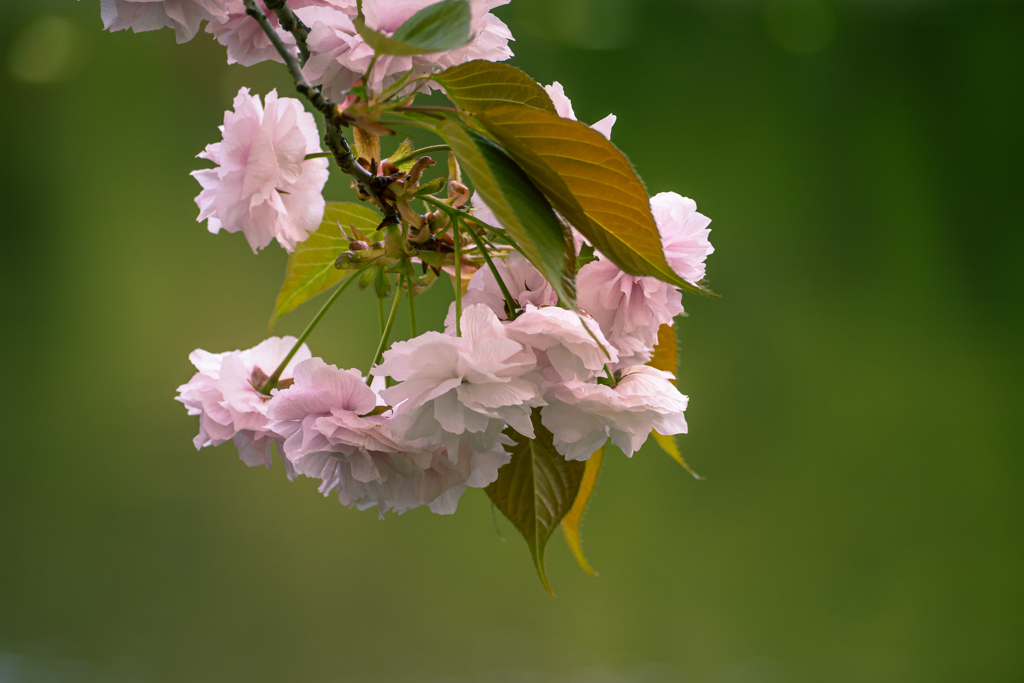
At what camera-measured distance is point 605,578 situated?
58.9 inches

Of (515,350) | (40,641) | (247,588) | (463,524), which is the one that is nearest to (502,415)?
(515,350)

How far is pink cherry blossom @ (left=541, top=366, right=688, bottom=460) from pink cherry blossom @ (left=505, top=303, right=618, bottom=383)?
13 millimetres

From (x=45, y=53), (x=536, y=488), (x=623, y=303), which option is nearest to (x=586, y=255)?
(x=623, y=303)

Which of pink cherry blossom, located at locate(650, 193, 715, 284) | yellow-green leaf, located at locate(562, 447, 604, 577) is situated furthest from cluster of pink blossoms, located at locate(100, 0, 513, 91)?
yellow-green leaf, located at locate(562, 447, 604, 577)

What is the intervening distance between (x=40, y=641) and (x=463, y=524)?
0.96 metres

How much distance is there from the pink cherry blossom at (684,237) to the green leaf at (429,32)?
13 centimetres

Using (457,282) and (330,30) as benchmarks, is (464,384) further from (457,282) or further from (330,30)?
(330,30)

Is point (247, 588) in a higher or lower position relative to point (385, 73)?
lower

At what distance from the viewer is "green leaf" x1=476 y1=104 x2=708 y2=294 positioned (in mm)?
239

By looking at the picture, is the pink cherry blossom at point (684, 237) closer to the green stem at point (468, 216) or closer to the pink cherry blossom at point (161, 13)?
the green stem at point (468, 216)

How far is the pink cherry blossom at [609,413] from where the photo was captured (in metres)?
0.29

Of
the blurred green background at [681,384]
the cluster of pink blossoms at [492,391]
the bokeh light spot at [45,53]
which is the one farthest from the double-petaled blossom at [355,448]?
the bokeh light spot at [45,53]

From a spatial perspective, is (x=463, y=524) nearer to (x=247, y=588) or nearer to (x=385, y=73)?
(x=247, y=588)

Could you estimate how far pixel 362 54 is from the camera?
26 cm
